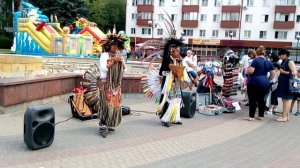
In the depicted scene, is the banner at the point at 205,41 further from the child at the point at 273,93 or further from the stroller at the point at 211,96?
the stroller at the point at 211,96

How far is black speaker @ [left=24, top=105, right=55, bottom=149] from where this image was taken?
557 cm

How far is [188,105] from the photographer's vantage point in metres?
8.95

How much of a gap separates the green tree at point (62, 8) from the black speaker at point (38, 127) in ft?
127

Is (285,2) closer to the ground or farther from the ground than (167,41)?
farther from the ground

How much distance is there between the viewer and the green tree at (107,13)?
6141 centimetres

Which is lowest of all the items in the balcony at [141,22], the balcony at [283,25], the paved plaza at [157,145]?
the paved plaza at [157,145]

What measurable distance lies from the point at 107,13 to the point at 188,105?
5673 cm

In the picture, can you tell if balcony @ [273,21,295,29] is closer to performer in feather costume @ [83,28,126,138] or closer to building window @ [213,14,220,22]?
building window @ [213,14,220,22]

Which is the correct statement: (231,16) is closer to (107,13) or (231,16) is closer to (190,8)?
(190,8)

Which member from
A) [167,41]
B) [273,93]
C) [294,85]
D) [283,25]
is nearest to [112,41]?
[167,41]

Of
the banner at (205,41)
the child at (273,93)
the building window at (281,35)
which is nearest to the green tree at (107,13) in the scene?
Answer: the banner at (205,41)

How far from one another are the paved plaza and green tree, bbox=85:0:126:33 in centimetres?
5365

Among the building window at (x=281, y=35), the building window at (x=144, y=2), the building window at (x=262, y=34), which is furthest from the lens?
the building window at (x=144, y=2)

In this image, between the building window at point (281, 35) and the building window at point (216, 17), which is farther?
the building window at point (216, 17)
